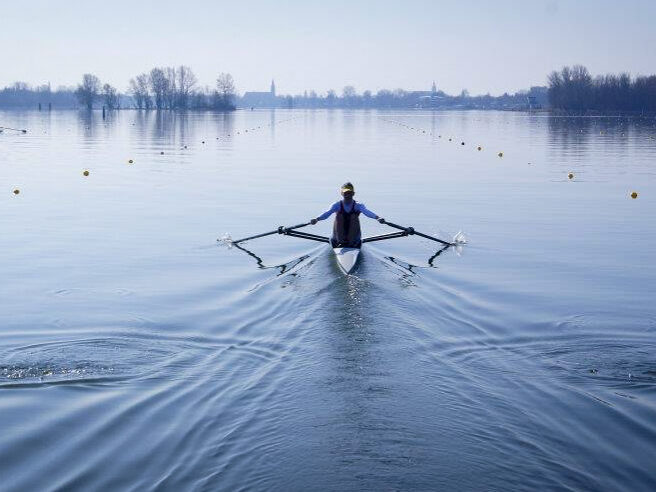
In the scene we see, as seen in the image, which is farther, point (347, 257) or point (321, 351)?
point (347, 257)

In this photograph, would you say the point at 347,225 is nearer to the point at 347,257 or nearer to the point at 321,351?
the point at 347,257

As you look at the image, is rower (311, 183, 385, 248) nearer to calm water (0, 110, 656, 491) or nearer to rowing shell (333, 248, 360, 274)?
rowing shell (333, 248, 360, 274)

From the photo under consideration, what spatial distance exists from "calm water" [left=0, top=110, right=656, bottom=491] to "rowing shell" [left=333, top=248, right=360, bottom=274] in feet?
1.62

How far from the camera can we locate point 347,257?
2123 centimetres

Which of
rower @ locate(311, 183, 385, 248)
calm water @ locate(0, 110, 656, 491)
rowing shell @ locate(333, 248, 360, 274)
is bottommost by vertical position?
calm water @ locate(0, 110, 656, 491)

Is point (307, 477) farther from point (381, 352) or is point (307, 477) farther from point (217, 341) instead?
point (217, 341)

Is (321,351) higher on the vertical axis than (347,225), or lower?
lower

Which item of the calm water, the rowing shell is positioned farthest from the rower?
the calm water

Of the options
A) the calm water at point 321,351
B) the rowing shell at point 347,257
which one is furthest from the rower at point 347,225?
the calm water at point 321,351

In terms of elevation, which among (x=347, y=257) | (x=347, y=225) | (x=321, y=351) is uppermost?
(x=347, y=225)

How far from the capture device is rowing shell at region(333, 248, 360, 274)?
20547 mm

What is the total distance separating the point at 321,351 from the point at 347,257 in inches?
295

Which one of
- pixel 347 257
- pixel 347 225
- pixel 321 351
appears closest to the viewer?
pixel 321 351

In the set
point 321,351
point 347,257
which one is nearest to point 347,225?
point 347,257
